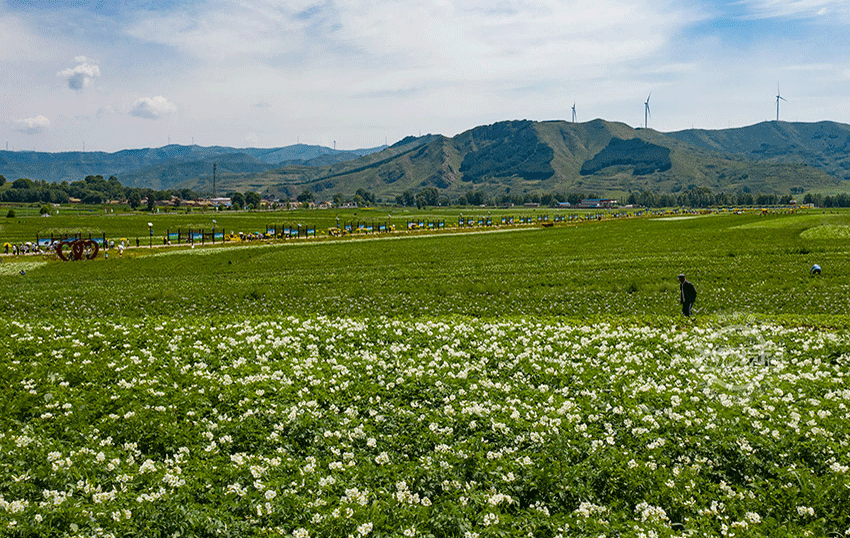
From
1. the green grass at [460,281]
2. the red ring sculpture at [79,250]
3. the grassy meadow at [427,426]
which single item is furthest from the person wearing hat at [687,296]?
the red ring sculpture at [79,250]

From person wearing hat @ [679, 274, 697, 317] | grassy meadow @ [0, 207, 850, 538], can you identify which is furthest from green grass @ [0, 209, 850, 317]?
grassy meadow @ [0, 207, 850, 538]

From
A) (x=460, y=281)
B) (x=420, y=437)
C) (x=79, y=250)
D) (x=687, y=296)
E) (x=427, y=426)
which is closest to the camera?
(x=420, y=437)

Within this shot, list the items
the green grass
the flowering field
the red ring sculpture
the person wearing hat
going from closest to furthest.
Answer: the flowering field < the person wearing hat < the green grass < the red ring sculpture

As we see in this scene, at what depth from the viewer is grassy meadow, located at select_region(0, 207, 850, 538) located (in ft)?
35.4

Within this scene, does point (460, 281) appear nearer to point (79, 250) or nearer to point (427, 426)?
point (427, 426)

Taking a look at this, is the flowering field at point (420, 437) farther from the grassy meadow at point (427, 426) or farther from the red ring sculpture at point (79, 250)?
the red ring sculpture at point (79, 250)

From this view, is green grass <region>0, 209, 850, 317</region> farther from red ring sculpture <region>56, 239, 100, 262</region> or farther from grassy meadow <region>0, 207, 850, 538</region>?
grassy meadow <region>0, 207, 850, 538</region>

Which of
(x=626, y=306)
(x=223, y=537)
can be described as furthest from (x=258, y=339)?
(x=626, y=306)

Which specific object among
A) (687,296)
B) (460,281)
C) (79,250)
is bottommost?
(460,281)

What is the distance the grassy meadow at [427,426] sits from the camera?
10.8 m

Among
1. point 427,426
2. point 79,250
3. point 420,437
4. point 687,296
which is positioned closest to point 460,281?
point 687,296

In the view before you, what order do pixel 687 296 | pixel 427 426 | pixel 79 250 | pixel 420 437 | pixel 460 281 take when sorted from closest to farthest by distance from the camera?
pixel 420 437 → pixel 427 426 → pixel 687 296 → pixel 460 281 → pixel 79 250

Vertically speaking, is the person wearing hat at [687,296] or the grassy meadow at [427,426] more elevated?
the person wearing hat at [687,296]

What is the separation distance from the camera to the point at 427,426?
48.3ft
